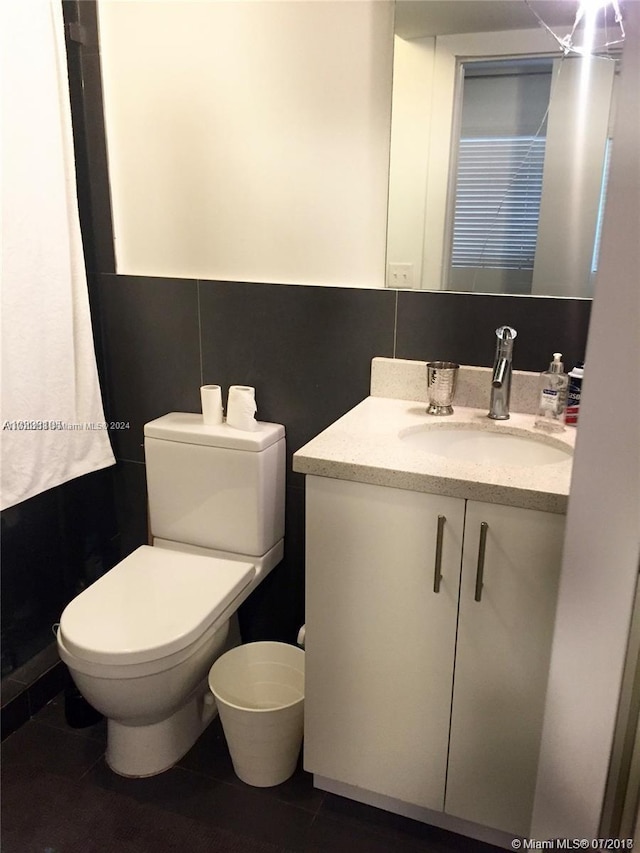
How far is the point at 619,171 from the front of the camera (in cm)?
46

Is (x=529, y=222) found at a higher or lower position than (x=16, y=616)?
higher

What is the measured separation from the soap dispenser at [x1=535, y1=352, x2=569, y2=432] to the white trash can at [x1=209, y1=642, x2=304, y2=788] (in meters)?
0.88

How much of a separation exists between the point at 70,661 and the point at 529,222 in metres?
1.47

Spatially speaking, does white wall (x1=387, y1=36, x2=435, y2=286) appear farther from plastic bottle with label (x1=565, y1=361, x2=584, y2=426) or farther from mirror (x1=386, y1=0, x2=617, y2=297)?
plastic bottle with label (x1=565, y1=361, x2=584, y2=426)

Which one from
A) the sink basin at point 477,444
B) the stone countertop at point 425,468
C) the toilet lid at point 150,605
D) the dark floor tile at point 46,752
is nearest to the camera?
the stone countertop at point 425,468

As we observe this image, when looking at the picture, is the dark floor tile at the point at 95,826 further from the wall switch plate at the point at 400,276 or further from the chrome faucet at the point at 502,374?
the wall switch plate at the point at 400,276

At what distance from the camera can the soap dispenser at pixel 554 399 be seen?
159 centimetres

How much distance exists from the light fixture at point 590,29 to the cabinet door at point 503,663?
1.03 metres

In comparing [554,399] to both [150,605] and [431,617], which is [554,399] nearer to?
[431,617]

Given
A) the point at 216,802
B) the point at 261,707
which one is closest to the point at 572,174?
the point at 261,707

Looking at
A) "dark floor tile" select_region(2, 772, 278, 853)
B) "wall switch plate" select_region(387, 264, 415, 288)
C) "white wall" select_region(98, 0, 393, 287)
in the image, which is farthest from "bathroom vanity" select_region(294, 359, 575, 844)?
"white wall" select_region(98, 0, 393, 287)

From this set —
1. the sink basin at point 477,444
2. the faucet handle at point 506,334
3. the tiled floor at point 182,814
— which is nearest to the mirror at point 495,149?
the faucet handle at point 506,334

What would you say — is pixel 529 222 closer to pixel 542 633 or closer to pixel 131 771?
pixel 542 633

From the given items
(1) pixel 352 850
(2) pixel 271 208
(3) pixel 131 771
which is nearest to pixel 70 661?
(3) pixel 131 771
